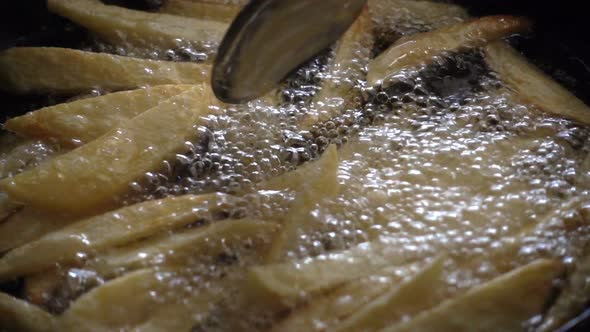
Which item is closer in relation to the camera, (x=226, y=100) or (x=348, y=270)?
(x=348, y=270)

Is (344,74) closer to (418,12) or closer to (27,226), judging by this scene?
(418,12)

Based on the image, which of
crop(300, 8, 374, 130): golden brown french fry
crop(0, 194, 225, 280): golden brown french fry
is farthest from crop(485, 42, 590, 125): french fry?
crop(0, 194, 225, 280): golden brown french fry

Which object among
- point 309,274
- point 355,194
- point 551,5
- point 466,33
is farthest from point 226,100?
point 551,5

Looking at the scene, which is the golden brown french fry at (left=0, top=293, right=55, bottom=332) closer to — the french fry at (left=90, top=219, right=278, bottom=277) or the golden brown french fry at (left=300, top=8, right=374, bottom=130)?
the french fry at (left=90, top=219, right=278, bottom=277)

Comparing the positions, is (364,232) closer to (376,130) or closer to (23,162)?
(376,130)

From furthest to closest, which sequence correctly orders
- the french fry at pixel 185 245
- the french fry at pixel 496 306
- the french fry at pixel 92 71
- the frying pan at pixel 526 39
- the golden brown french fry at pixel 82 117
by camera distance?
the frying pan at pixel 526 39
the french fry at pixel 92 71
the golden brown french fry at pixel 82 117
the french fry at pixel 185 245
the french fry at pixel 496 306

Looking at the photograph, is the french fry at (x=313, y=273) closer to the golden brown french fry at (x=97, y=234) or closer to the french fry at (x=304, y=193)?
the french fry at (x=304, y=193)

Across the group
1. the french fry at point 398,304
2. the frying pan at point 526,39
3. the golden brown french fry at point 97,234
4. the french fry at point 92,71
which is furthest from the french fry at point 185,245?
the frying pan at point 526,39
